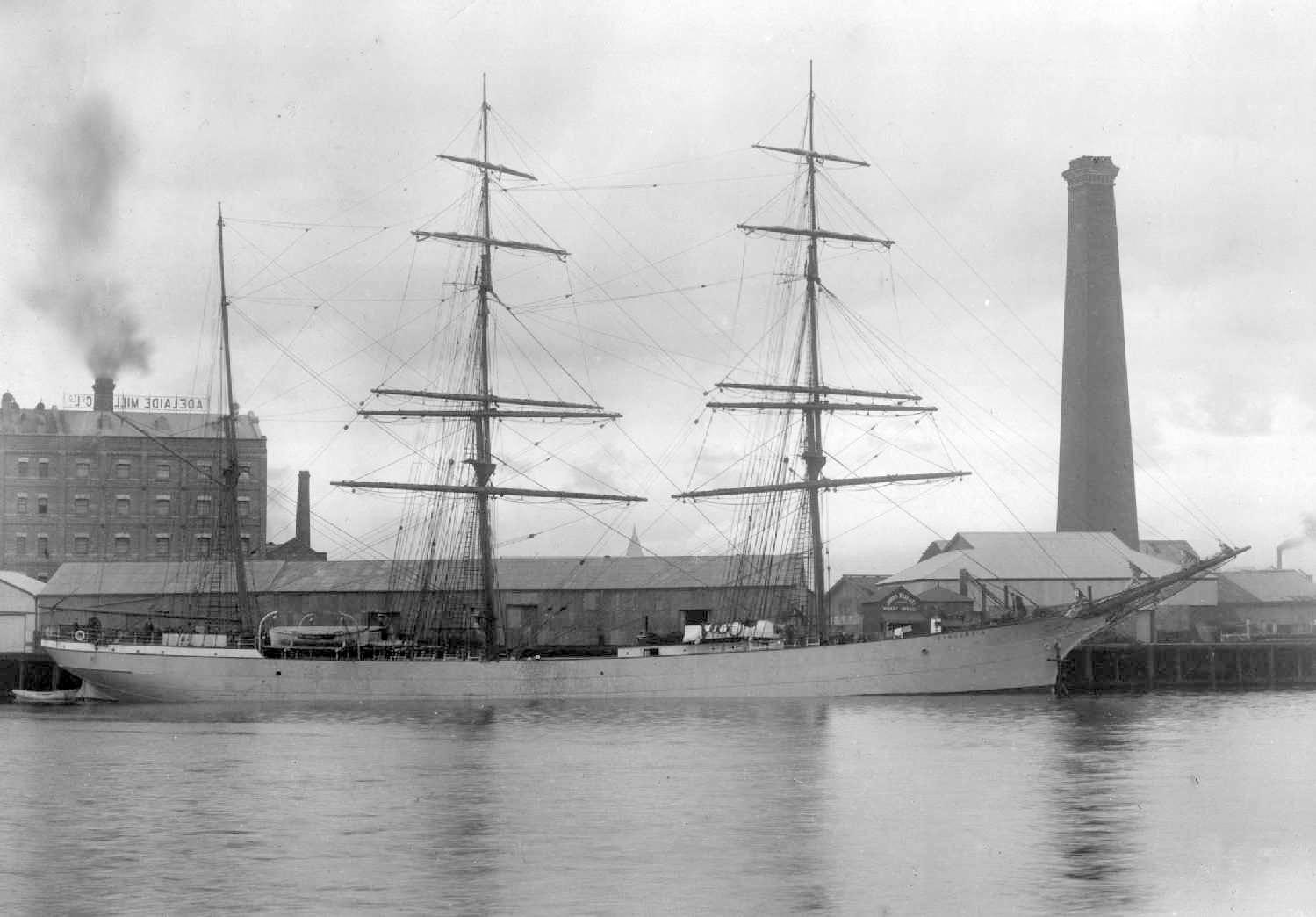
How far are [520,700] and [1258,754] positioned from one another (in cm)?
2962

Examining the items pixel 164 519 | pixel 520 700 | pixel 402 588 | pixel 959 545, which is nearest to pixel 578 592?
pixel 402 588

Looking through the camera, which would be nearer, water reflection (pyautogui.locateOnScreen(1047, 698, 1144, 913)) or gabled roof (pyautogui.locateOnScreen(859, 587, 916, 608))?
water reflection (pyautogui.locateOnScreen(1047, 698, 1144, 913))

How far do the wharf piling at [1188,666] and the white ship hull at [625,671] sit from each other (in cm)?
458

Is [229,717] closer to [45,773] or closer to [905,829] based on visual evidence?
[45,773]

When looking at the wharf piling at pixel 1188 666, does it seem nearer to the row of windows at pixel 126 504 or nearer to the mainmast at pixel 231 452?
the mainmast at pixel 231 452

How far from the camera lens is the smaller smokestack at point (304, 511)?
3369 inches

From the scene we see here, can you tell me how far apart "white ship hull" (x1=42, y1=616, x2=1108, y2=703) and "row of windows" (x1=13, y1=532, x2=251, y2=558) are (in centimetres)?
2837

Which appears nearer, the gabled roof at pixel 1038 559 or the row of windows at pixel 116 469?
the gabled roof at pixel 1038 559

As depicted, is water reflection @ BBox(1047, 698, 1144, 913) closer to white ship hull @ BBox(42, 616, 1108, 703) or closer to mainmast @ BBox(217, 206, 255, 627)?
white ship hull @ BBox(42, 616, 1108, 703)

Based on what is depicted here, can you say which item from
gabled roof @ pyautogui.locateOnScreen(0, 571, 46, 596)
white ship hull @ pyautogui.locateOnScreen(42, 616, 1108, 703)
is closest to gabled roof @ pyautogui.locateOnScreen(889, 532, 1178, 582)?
white ship hull @ pyautogui.locateOnScreen(42, 616, 1108, 703)

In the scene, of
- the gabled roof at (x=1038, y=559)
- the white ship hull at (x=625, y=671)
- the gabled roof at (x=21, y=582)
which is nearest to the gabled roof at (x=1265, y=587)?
the gabled roof at (x=1038, y=559)

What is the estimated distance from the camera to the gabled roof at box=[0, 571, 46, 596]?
6838 centimetres

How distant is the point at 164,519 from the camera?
9088 cm

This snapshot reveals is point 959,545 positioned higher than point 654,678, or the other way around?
point 959,545
